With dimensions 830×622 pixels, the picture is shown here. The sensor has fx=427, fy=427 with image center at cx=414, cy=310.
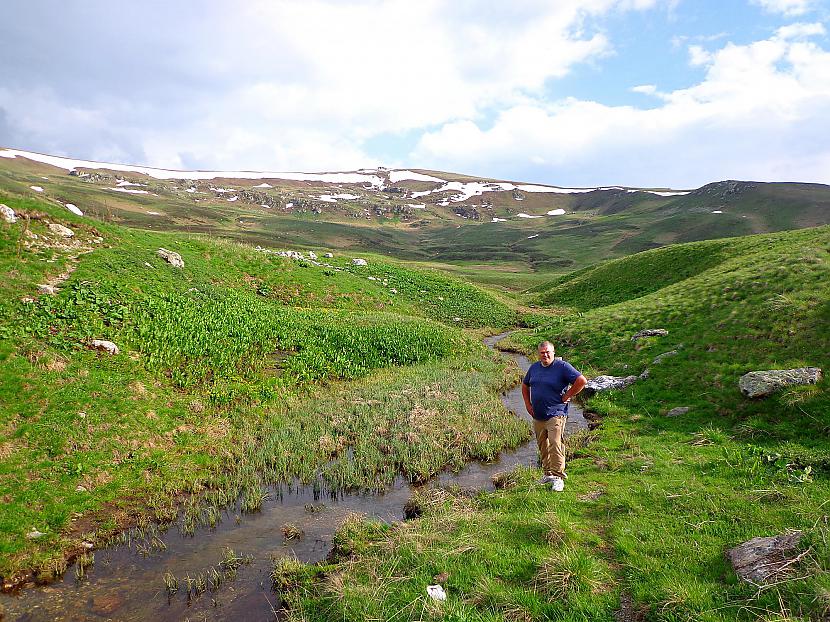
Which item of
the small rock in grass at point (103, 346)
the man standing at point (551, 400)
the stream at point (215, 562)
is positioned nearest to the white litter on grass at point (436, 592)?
the stream at point (215, 562)

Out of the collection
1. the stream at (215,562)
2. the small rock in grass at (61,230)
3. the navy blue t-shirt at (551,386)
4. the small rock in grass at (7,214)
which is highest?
the small rock in grass at (7,214)

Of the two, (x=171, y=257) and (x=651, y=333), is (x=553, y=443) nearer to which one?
(x=651, y=333)

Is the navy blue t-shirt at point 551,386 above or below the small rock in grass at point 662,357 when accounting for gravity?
above

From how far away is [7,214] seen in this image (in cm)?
2450

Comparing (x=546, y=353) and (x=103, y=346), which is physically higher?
(x=546, y=353)

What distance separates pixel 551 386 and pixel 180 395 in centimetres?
1617

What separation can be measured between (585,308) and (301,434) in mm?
41151

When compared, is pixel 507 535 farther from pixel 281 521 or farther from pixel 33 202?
pixel 33 202

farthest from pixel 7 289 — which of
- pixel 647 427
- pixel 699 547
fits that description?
pixel 647 427

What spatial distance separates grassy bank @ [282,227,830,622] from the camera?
733 centimetres

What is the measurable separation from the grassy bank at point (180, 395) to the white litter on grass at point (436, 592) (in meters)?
6.70

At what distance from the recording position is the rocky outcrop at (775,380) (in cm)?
1544

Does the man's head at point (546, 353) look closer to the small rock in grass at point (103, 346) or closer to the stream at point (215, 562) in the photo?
the stream at point (215, 562)

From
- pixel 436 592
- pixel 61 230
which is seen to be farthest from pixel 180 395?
pixel 61 230
